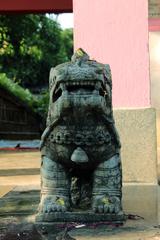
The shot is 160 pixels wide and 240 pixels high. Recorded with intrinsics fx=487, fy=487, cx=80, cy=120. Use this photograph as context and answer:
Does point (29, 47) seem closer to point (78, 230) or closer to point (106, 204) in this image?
point (106, 204)

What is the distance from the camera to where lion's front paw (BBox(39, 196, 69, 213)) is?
3.27 meters

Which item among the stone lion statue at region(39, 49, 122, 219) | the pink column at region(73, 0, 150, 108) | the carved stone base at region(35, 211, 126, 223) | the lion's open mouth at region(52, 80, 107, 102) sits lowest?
the carved stone base at region(35, 211, 126, 223)

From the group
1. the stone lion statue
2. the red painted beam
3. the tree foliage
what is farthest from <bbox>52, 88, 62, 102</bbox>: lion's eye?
the tree foliage

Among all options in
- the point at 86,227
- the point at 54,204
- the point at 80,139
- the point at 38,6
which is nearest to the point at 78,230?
the point at 86,227

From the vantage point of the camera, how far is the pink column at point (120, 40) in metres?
5.56

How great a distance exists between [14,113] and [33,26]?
3905mm

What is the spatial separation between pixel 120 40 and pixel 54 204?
112 inches

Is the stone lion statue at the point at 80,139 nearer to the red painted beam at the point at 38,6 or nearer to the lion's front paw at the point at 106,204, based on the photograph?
the lion's front paw at the point at 106,204

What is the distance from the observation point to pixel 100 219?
10.7ft

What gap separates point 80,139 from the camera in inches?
128

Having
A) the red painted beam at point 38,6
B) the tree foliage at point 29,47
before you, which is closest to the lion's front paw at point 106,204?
the red painted beam at point 38,6

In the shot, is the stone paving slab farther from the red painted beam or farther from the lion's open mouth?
the red painted beam

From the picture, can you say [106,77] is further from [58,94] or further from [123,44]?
[123,44]

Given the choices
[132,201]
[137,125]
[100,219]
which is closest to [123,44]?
[137,125]
